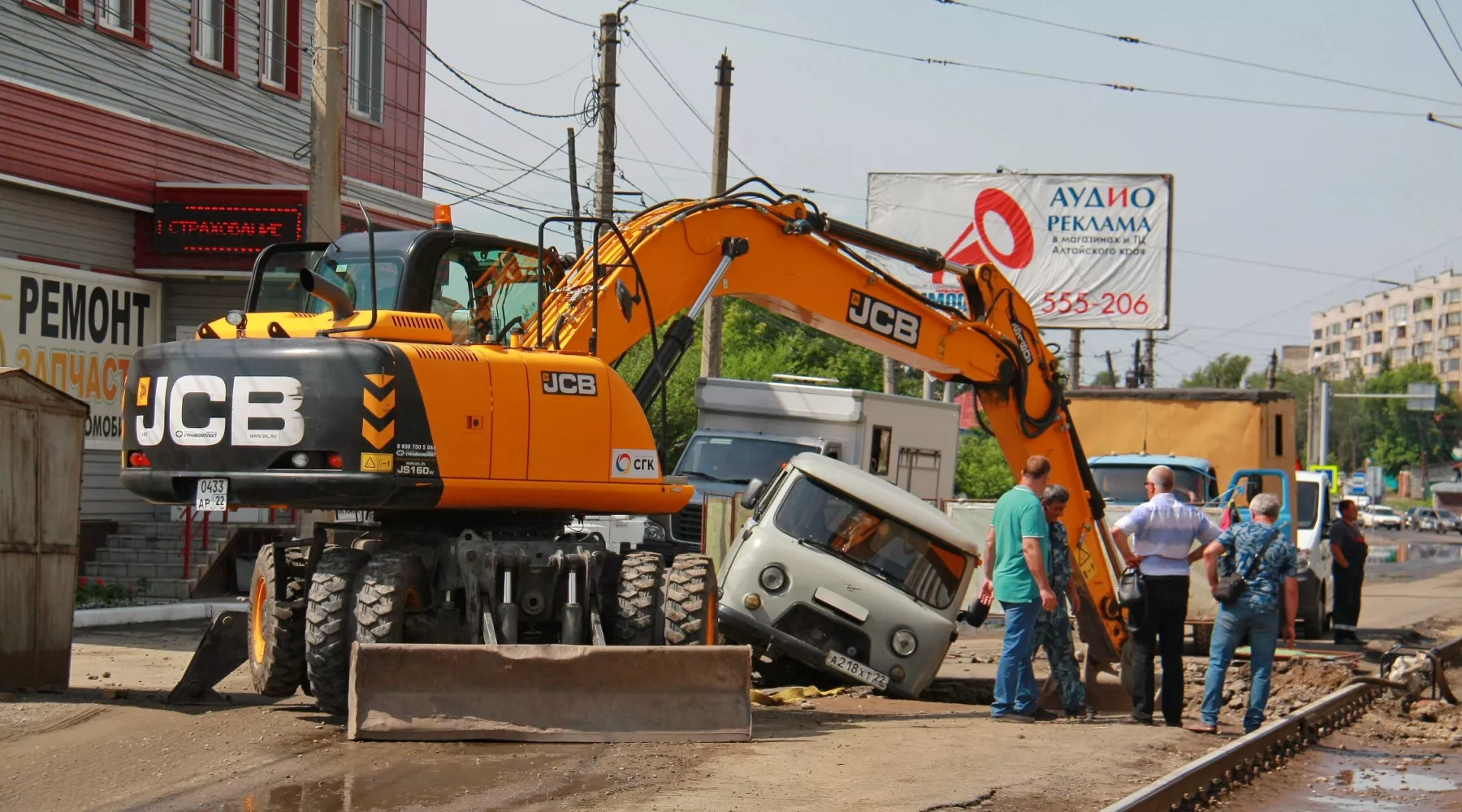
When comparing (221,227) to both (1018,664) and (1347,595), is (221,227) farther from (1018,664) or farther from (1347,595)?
(1347,595)

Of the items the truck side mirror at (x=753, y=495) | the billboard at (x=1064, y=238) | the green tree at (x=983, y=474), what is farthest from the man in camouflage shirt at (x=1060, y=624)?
the green tree at (x=983, y=474)

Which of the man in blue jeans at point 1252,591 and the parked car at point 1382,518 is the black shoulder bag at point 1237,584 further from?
the parked car at point 1382,518

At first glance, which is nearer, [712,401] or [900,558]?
[900,558]

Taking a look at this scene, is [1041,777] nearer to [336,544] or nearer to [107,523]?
[336,544]

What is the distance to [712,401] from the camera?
2127 cm

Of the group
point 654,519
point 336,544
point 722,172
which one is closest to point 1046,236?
point 722,172

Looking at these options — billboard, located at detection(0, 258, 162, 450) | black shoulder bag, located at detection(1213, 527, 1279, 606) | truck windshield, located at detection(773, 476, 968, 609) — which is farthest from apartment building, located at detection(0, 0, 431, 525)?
black shoulder bag, located at detection(1213, 527, 1279, 606)

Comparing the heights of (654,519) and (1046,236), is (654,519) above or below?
below

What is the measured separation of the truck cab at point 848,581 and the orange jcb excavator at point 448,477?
88.9 inches

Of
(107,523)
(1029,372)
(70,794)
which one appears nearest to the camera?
(70,794)

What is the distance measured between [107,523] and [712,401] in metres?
7.59

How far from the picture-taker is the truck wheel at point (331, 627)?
9305 mm

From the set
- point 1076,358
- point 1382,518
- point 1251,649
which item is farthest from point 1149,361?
point 1251,649

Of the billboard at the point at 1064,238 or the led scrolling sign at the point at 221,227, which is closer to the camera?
the led scrolling sign at the point at 221,227
